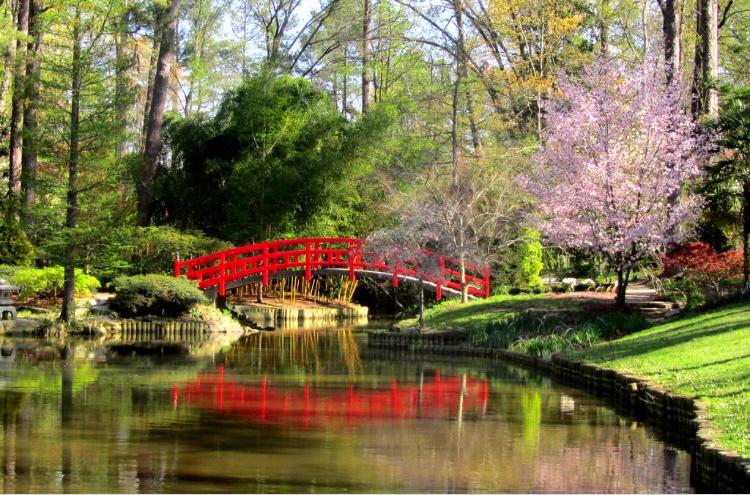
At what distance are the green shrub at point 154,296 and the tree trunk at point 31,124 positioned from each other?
122 inches

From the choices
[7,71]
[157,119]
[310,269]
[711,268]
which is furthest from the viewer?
[157,119]

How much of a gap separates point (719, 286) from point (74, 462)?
1553cm

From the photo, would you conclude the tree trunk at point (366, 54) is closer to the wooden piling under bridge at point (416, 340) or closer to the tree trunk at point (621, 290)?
the wooden piling under bridge at point (416, 340)

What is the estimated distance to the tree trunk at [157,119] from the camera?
114 feet

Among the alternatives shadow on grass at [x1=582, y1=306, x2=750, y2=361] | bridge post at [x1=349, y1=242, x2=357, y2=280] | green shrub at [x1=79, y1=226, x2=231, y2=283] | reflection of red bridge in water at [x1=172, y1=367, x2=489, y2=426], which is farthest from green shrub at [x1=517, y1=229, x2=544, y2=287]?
reflection of red bridge in water at [x1=172, y1=367, x2=489, y2=426]

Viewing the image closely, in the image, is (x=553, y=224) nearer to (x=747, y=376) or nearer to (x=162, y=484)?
(x=747, y=376)

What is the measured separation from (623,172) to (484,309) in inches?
192

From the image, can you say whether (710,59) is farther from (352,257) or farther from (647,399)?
(647,399)

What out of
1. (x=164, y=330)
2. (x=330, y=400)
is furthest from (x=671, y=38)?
(x=330, y=400)

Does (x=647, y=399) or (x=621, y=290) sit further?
(x=621, y=290)

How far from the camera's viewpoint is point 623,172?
80.0 feet

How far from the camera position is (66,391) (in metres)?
16.2

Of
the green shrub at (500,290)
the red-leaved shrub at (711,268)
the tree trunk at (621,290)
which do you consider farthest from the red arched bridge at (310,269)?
the red-leaved shrub at (711,268)

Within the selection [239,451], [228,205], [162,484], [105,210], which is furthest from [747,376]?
[228,205]
